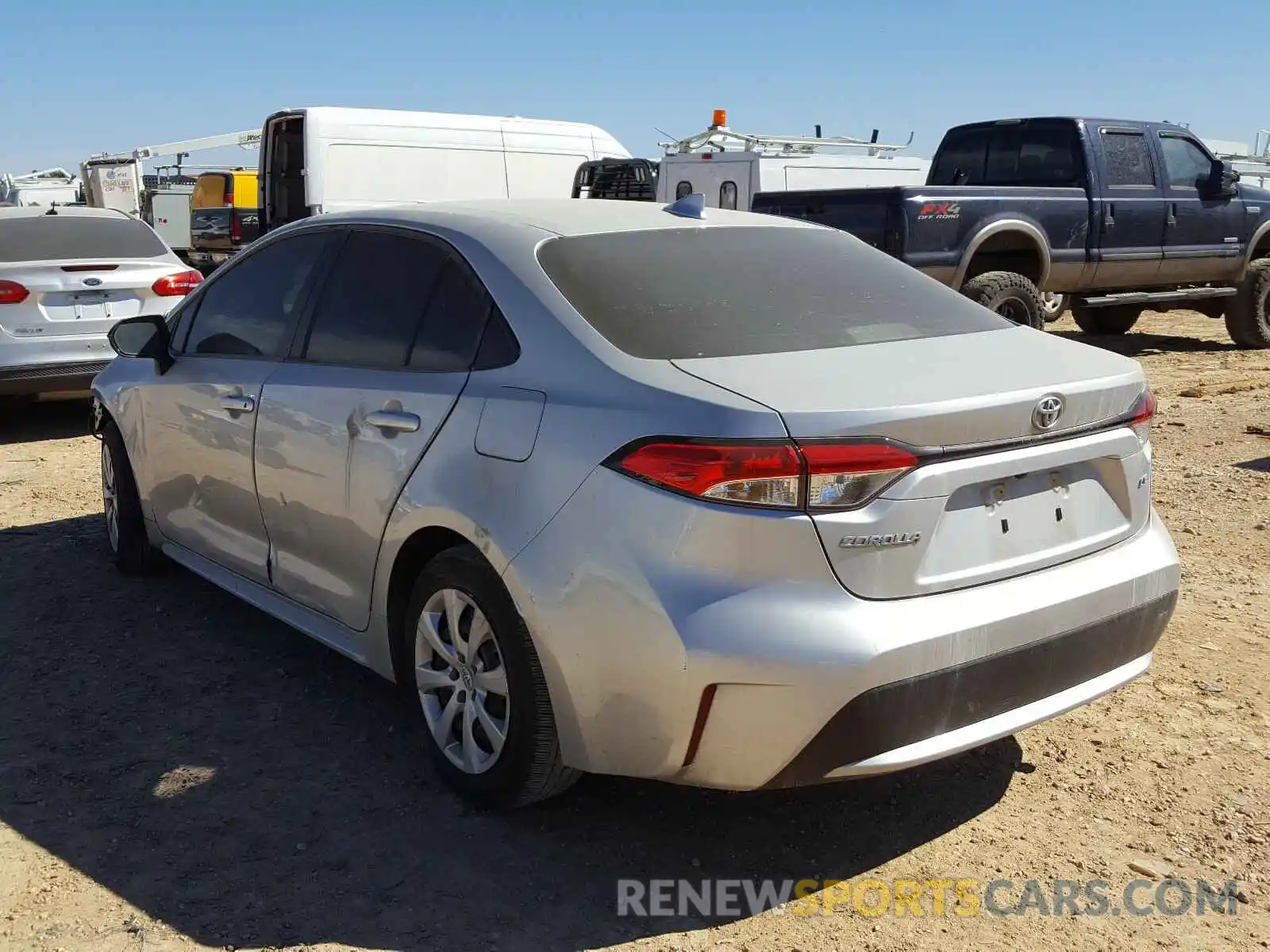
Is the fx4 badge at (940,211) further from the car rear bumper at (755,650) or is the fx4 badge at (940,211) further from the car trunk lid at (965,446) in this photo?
the car rear bumper at (755,650)

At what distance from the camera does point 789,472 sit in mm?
2707

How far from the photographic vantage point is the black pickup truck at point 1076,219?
32.0 ft

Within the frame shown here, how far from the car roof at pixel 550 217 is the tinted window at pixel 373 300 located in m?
0.10

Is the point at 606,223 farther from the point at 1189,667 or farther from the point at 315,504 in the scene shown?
the point at 1189,667

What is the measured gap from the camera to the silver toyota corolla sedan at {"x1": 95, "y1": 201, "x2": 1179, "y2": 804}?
274 centimetres

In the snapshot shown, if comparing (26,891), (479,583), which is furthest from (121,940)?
(479,583)

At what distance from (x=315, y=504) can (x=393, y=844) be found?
1.12 metres

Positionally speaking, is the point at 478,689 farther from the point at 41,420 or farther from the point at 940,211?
the point at 41,420

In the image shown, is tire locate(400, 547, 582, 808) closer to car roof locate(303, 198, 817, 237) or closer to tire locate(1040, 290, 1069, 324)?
car roof locate(303, 198, 817, 237)

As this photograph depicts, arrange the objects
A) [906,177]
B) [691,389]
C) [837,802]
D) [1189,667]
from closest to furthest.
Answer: [691,389] < [837,802] < [1189,667] < [906,177]

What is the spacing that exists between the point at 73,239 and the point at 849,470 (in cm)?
787

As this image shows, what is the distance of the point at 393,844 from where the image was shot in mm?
3303

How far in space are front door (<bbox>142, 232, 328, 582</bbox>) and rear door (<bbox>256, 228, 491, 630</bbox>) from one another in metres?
0.13

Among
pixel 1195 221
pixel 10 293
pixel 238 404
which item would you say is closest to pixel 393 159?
pixel 10 293
